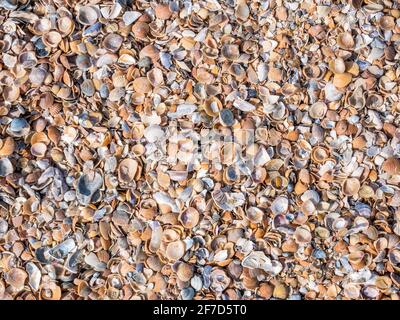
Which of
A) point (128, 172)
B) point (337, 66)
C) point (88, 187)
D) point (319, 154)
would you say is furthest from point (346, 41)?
point (88, 187)

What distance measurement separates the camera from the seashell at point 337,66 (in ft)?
4.85

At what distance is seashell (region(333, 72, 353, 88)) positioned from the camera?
1.48m

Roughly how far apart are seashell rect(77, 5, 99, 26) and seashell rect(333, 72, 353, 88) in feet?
2.45

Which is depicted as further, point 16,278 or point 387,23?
point 387,23

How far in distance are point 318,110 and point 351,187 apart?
0.25 meters

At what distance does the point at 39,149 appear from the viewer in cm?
145

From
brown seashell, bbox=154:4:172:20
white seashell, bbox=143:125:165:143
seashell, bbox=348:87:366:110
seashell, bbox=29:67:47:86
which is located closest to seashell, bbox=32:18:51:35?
seashell, bbox=29:67:47:86

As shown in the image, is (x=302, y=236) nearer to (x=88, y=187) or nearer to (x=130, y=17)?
(x=88, y=187)

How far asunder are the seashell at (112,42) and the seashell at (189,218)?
54cm

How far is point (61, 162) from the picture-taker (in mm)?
1451

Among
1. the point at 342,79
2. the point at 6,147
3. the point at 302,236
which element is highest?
the point at 342,79

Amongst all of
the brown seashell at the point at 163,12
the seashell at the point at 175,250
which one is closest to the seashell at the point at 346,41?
the brown seashell at the point at 163,12

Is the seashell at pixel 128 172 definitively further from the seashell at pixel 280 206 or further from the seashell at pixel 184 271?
the seashell at pixel 280 206

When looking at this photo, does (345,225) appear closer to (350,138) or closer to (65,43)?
(350,138)
